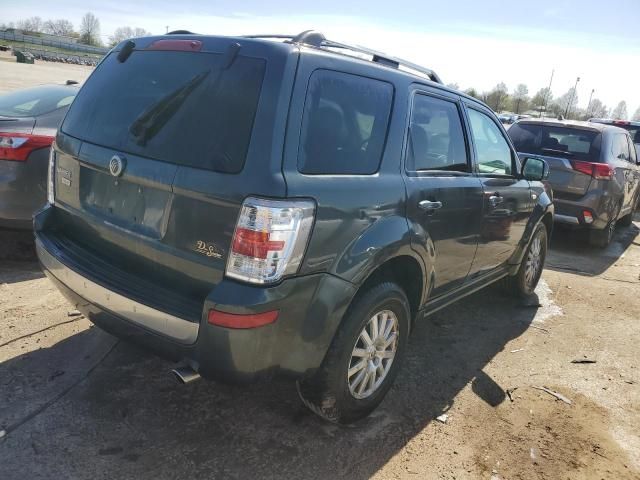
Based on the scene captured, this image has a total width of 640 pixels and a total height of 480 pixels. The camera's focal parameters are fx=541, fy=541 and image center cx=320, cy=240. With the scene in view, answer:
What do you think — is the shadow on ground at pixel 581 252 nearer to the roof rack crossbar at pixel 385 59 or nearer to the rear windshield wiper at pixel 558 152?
the rear windshield wiper at pixel 558 152

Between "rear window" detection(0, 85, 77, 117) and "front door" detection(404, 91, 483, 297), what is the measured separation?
11.1ft

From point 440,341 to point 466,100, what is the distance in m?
1.84

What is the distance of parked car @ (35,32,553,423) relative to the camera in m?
2.25

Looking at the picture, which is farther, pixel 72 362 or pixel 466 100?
pixel 466 100

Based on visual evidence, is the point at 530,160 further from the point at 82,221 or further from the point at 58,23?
the point at 58,23

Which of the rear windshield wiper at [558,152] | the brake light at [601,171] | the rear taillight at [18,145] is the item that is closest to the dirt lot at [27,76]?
the rear taillight at [18,145]

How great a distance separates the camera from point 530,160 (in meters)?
4.53

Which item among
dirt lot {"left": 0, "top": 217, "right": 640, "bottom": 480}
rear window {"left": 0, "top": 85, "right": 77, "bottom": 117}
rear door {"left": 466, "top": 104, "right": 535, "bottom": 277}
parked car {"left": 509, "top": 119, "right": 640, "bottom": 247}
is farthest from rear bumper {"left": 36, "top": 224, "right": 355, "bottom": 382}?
parked car {"left": 509, "top": 119, "right": 640, "bottom": 247}

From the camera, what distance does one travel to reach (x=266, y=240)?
2.20 metres

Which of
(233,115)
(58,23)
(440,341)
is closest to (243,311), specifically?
(233,115)

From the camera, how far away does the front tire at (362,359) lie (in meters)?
2.66

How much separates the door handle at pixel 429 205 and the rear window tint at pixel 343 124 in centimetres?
41

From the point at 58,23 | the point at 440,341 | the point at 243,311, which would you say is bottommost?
the point at 440,341

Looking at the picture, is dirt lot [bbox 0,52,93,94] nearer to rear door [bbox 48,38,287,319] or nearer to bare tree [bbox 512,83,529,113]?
rear door [bbox 48,38,287,319]
